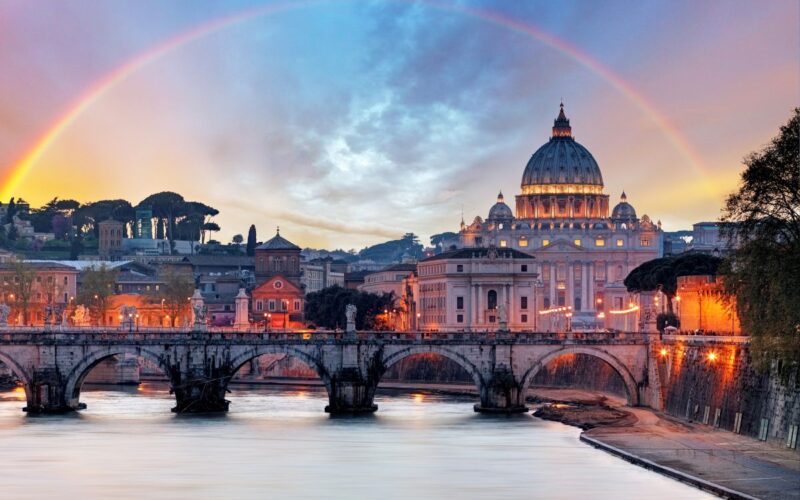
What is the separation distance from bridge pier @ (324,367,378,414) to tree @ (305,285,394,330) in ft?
243

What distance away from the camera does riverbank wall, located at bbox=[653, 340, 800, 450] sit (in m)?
69.1

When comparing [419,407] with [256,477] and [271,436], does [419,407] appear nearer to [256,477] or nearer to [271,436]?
[271,436]

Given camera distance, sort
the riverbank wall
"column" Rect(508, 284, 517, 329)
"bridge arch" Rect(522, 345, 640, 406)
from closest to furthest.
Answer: the riverbank wall, "bridge arch" Rect(522, 345, 640, 406), "column" Rect(508, 284, 517, 329)

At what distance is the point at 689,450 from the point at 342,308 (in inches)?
4121

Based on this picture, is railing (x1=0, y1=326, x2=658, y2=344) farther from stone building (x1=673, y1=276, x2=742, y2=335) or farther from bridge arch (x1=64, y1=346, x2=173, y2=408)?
stone building (x1=673, y1=276, x2=742, y2=335)

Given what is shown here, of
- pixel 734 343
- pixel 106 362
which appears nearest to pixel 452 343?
pixel 734 343

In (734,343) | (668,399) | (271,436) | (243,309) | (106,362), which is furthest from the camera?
(243,309)

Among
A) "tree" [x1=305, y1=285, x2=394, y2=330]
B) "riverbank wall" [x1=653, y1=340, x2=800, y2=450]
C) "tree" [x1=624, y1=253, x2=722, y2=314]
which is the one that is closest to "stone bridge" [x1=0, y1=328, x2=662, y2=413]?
"riverbank wall" [x1=653, y1=340, x2=800, y2=450]

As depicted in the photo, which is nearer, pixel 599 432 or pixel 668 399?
pixel 599 432

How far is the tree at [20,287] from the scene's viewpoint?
16850 centimetres

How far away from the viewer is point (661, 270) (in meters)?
141

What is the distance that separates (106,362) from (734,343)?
214 ft

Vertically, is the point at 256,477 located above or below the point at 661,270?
below

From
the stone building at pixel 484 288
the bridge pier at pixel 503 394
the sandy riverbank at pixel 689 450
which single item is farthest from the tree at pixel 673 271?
the sandy riverbank at pixel 689 450
